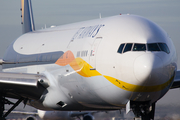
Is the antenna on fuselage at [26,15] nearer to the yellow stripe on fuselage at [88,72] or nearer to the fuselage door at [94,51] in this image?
the yellow stripe on fuselage at [88,72]

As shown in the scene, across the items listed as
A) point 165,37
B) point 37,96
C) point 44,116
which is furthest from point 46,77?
point 44,116

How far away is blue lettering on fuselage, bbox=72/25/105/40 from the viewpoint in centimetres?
1747

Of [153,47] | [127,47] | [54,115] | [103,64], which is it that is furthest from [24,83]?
[54,115]

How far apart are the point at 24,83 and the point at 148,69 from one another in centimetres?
768

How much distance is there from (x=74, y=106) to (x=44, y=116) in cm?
2776

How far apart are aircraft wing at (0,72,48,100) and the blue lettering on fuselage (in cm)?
272

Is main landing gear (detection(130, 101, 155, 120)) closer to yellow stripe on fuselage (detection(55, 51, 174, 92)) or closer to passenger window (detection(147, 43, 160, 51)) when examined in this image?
yellow stripe on fuselage (detection(55, 51, 174, 92))

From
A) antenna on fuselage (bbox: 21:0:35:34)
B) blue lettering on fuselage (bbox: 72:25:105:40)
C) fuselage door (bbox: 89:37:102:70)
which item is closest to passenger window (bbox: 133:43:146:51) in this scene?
fuselage door (bbox: 89:37:102:70)

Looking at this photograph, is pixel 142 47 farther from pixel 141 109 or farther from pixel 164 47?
pixel 141 109

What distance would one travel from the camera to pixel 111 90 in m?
15.7

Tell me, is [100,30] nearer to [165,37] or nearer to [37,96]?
[165,37]

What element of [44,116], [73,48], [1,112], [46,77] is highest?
[73,48]

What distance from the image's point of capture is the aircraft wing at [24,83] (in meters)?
19.6

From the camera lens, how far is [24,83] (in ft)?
64.2
